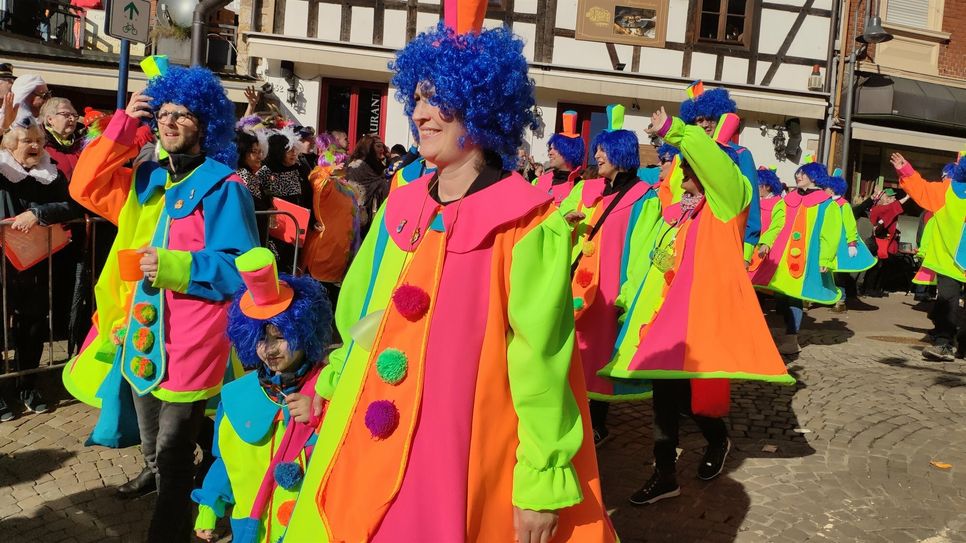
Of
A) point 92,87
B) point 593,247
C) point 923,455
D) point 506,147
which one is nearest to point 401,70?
point 506,147

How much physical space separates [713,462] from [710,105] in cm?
210

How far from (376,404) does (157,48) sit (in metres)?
16.8

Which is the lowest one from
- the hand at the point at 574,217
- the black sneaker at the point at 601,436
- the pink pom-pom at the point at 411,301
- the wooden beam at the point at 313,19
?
the black sneaker at the point at 601,436

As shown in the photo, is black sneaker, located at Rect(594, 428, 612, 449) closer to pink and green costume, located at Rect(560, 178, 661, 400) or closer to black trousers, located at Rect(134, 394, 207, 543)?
pink and green costume, located at Rect(560, 178, 661, 400)

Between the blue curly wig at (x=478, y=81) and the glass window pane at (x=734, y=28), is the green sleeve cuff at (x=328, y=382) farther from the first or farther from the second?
the glass window pane at (x=734, y=28)

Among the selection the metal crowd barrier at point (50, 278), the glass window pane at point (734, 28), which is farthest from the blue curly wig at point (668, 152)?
the glass window pane at point (734, 28)

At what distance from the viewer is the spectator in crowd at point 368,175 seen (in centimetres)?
841

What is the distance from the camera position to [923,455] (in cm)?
539

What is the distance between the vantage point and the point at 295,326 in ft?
9.85

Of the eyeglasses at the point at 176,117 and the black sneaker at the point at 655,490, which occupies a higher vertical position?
the eyeglasses at the point at 176,117

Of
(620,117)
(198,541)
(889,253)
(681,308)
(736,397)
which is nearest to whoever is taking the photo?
(198,541)

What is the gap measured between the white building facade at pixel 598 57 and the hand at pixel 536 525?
14454 mm

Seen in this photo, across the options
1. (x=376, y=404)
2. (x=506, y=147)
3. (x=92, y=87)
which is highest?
(x=92, y=87)

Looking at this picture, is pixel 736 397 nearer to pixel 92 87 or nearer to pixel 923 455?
pixel 923 455
